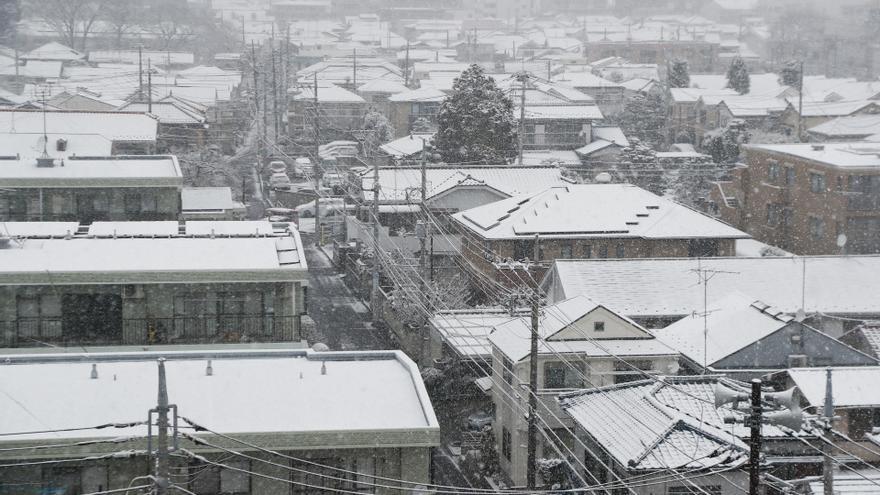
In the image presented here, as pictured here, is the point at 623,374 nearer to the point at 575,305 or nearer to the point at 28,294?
the point at 575,305

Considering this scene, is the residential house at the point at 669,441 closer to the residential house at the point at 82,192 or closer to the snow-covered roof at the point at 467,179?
the residential house at the point at 82,192

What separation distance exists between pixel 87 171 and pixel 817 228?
15468 mm

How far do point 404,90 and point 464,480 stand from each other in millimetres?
32611

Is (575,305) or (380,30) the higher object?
(380,30)

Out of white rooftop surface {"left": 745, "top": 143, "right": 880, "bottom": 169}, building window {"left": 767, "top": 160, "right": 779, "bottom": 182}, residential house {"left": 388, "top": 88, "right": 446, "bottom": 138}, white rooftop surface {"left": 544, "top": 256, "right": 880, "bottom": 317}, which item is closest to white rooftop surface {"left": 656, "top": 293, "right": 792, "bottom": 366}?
white rooftop surface {"left": 544, "top": 256, "right": 880, "bottom": 317}

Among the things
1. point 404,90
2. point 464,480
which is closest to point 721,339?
point 464,480

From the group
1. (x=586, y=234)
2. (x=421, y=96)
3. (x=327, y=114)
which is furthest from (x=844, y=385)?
(x=327, y=114)

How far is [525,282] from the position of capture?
2112 cm

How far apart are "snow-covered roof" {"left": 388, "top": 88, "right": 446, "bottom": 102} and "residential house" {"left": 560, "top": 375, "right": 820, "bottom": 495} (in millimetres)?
28854

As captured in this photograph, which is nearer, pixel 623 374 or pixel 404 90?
pixel 623 374

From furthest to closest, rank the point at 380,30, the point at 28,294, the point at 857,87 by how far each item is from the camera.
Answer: the point at 380,30
the point at 857,87
the point at 28,294

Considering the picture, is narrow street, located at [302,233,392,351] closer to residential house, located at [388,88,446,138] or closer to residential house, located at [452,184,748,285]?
residential house, located at [452,184,748,285]

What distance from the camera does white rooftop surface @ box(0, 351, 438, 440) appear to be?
9.43 m

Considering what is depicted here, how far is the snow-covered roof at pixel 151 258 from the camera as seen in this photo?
13.0 metres
